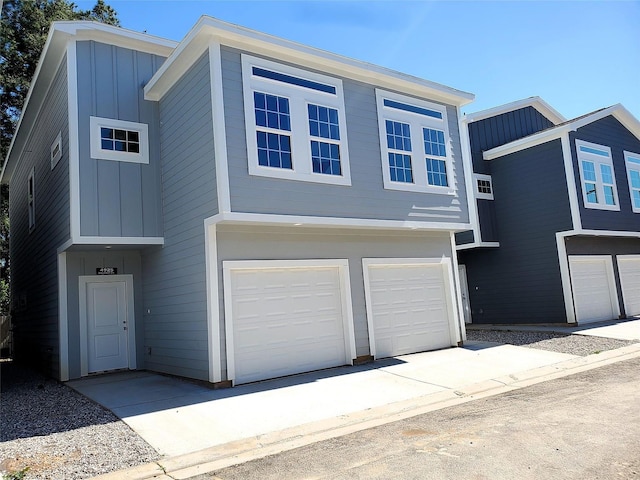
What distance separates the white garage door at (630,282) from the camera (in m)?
15.9

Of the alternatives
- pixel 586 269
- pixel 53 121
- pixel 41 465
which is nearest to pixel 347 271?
pixel 41 465

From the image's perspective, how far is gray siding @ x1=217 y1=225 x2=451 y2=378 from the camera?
8.43 meters

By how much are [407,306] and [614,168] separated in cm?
958

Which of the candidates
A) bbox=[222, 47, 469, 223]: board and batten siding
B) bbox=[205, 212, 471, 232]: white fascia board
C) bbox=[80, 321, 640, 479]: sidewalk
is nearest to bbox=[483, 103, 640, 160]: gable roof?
bbox=[222, 47, 469, 223]: board and batten siding

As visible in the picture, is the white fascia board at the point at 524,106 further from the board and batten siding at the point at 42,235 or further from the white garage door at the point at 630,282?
the board and batten siding at the point at 42,235

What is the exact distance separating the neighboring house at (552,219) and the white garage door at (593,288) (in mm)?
32

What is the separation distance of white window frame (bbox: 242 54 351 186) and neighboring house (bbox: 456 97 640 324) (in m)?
6.87

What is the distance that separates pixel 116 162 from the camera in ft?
31.8

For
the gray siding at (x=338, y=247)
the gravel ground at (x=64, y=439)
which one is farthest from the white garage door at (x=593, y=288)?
the gravel ground at (x=64, y=439)

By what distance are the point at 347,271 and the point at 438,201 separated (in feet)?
9.38

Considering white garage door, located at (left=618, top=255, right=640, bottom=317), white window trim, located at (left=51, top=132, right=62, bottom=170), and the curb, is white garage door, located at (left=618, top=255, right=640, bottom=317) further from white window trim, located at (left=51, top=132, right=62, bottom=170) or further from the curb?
white window trim, located at (left=51, top=132, right=62, bottom=170)

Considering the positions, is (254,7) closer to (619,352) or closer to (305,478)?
(305,478)

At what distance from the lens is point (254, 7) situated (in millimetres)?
8977

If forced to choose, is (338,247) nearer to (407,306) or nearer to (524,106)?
(407,306)
